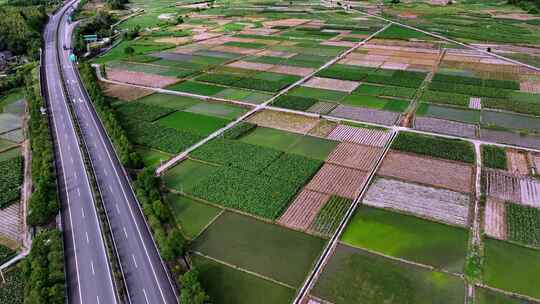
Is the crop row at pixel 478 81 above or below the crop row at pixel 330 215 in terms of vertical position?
above

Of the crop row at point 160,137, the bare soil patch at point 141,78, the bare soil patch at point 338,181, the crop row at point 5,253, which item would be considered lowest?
the crop row at point 5,253

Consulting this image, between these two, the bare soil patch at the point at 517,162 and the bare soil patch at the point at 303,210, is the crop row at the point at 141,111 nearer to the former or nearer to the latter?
the bare soil patch at the point at 303,210

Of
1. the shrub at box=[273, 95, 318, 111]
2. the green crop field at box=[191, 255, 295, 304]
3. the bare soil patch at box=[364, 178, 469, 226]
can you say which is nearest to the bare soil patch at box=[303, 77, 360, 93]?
the shrub at box=[273, 95, 318, 111]

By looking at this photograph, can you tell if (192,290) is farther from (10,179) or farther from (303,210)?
(10,179)

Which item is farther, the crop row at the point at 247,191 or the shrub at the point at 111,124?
the shrub at the point at 111,124

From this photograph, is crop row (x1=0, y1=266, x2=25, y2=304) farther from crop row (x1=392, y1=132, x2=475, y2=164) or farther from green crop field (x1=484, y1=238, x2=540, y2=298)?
crop row (x1=392, y1=132, x2=475, y2=164)

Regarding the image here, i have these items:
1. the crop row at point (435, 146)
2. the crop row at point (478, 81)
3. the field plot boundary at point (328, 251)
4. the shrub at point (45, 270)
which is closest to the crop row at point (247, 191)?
the field plot boundary at point (328, 251)
